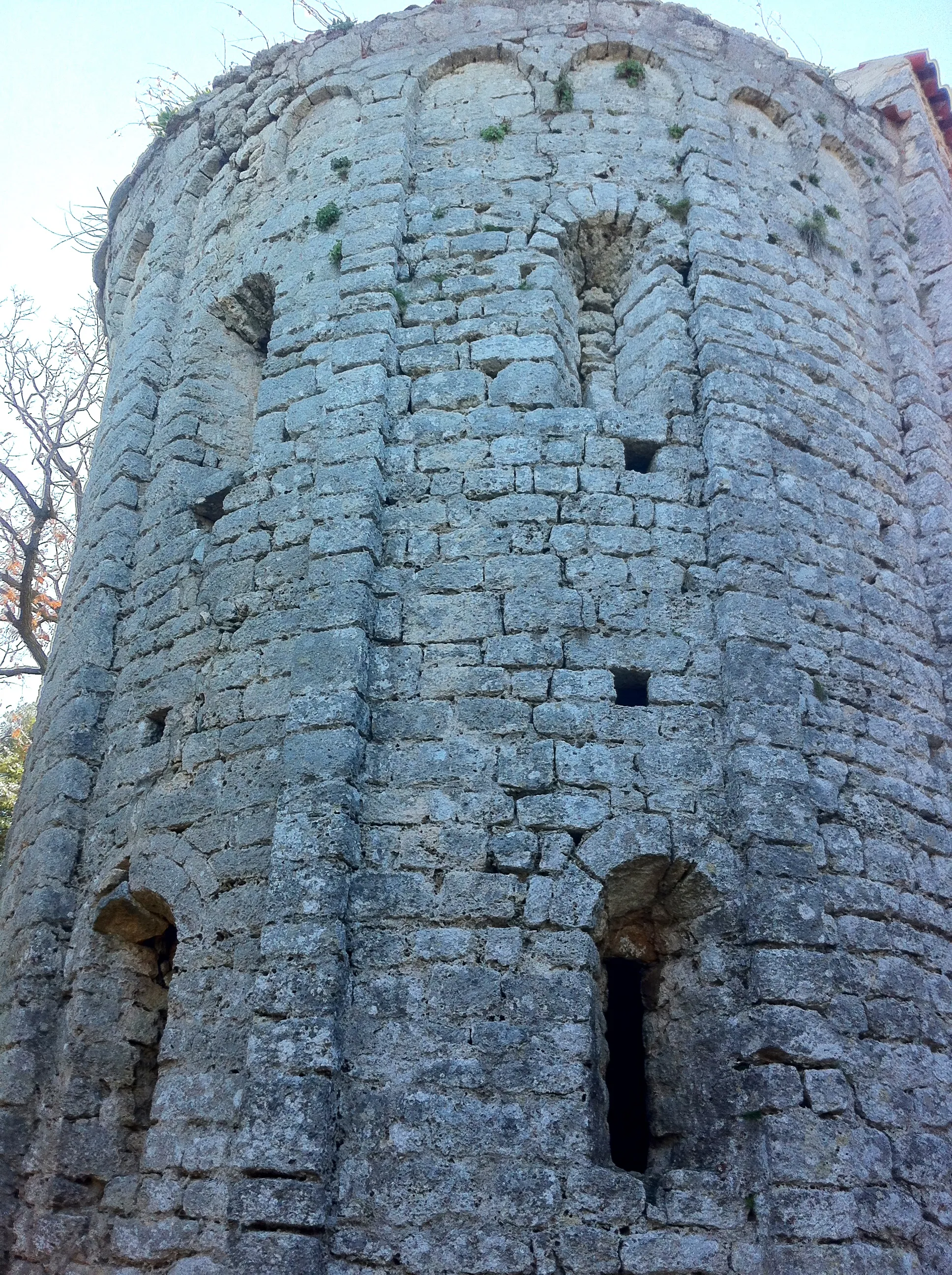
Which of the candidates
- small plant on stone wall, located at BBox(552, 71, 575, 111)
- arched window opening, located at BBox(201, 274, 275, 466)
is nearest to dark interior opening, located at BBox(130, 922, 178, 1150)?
arched window opening, located at BBox(201, 274, 275, 466)

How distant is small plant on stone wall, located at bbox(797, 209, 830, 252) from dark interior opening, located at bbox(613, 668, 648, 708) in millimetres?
3538

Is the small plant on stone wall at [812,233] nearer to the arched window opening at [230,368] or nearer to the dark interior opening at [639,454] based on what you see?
the dark interior opening at [639,454]

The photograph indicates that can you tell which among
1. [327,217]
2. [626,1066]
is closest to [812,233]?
[327,217]

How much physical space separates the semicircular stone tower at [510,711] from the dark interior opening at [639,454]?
0.02 m

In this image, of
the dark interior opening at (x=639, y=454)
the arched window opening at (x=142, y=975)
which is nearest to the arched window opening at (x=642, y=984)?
the dark interior opening at (x=639, y=454)

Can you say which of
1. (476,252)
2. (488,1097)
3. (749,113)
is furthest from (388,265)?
(488,1097)

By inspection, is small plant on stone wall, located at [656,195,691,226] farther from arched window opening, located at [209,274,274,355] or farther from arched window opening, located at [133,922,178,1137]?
arched window opening, located at [133,922,178,1137]

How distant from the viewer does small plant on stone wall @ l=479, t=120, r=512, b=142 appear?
7023 mm

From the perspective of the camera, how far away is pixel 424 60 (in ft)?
24.4

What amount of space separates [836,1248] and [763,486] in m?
3.48

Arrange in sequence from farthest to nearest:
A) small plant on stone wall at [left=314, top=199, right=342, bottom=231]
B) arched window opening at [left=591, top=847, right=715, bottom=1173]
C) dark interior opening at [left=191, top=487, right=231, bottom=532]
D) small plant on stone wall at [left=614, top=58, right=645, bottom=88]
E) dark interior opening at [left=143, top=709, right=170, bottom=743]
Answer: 1. small plant on stone wall at [left=614, top=58, right=645, bottom=88]
2. small plant on stone wall at [left=314, top=199, right=342, bottom=231]
3. dark interior opening at [left=191, top=487, right=231, bottom=532]
4. dark interior opening at [left=143, top=709, right=170, bottom=743]
5. arched window opening at [left=591, top=847, right=715, bottom=1173]

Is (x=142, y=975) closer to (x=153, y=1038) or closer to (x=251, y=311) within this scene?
(x=153, y=1038)

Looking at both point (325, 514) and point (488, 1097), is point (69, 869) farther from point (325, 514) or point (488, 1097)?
point (488, 1097)

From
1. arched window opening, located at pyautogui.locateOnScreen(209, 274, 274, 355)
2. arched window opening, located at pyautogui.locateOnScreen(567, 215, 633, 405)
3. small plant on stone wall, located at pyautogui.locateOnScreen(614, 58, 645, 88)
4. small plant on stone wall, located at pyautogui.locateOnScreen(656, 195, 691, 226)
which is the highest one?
small plant on stone wall, located at pyautogui.locateOnScreen(614, 58, 645, 88)
